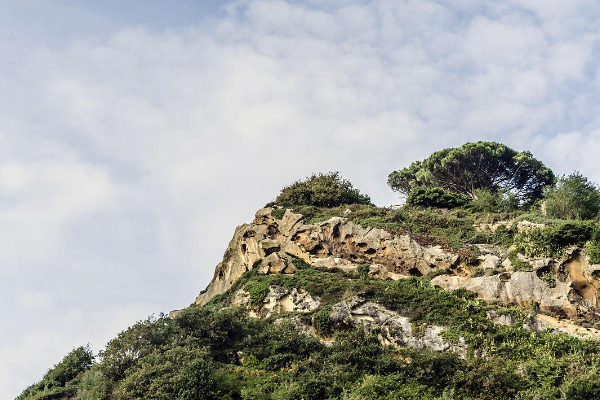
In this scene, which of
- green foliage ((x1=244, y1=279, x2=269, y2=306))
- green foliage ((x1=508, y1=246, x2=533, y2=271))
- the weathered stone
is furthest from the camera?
green foliage ((x1=244, y1=279, x2=269, y2=306))

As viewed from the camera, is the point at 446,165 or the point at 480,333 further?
the point at 446,165

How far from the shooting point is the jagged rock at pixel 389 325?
27172mm

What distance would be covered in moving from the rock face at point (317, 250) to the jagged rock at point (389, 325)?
4.94 m

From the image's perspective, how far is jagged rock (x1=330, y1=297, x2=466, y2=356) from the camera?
27172 millimetres

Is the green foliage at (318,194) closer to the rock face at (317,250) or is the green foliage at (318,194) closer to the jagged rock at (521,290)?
the rock face at (317,250)

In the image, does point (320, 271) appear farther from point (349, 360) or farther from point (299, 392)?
point (299, 392)

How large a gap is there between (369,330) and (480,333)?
5185 millimetres

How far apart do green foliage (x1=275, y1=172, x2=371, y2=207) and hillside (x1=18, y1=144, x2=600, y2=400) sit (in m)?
2.43

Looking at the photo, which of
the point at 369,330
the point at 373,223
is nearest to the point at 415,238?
the point at 373,223

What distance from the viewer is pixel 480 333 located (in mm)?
26812

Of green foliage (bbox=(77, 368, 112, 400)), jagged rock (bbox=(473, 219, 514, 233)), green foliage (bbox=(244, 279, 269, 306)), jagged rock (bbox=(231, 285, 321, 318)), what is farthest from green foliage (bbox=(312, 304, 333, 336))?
jagged rock (bbox=(473, 219, 514, 233))

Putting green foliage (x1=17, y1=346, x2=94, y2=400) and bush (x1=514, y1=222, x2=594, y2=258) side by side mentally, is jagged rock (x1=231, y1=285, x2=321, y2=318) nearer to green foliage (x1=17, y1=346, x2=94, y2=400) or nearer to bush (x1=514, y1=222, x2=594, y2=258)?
green foliage (x1=17, y1=346, x2=94, y2=400)

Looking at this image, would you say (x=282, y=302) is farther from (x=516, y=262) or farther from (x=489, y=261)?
(x=516, y=262)

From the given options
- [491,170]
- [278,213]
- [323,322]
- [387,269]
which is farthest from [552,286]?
[491,170]
